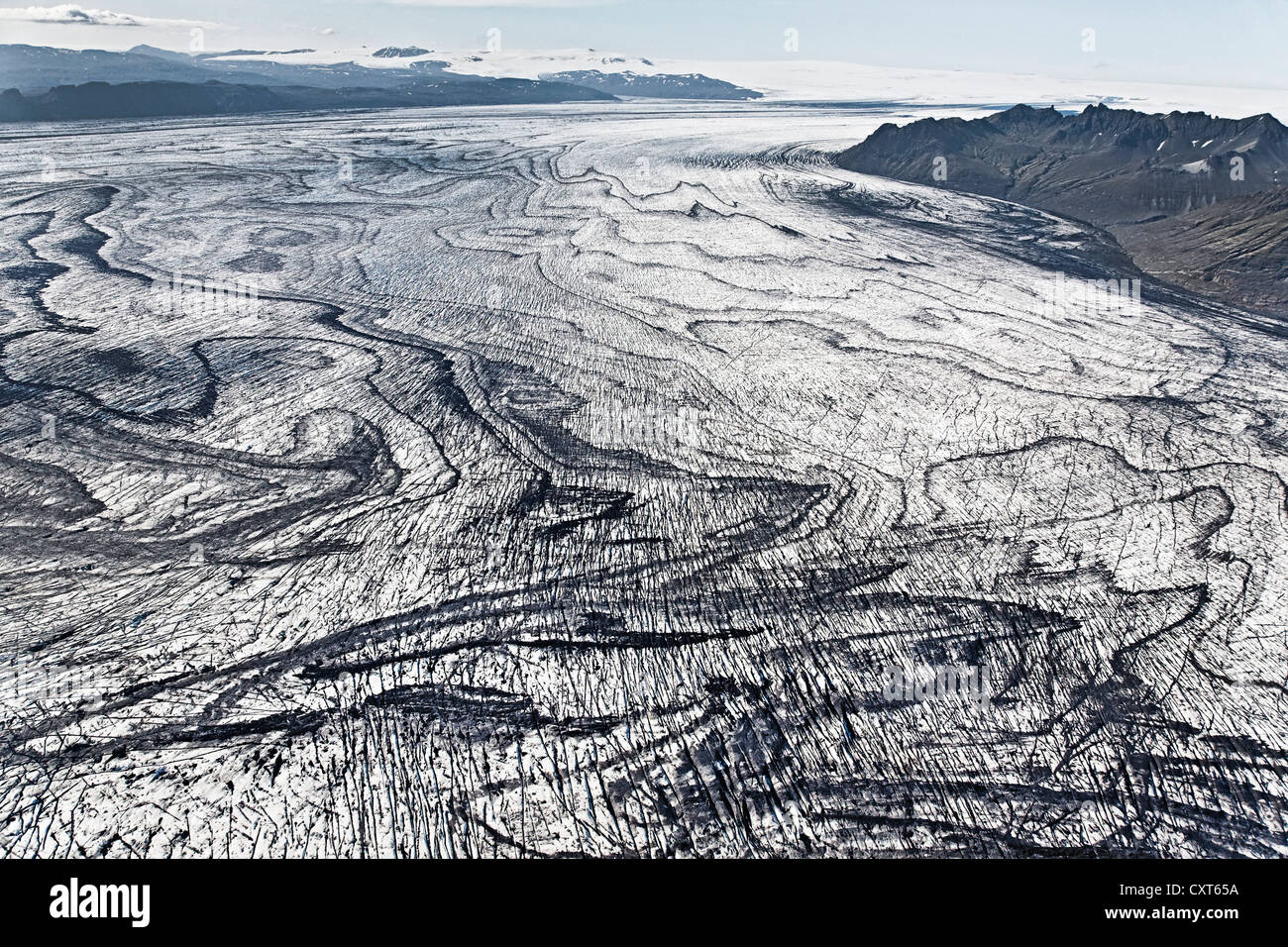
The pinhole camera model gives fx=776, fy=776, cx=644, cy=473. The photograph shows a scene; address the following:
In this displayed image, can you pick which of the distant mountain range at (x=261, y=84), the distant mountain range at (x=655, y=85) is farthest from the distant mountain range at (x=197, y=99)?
the distant mountain range at (x=655, y=85)

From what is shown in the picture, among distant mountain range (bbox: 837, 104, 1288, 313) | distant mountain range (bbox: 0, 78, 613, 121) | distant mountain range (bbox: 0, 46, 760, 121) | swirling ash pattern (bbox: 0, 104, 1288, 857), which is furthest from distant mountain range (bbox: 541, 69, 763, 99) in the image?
swirling ash pattern (bbox: 0, 104, 1288, 857)

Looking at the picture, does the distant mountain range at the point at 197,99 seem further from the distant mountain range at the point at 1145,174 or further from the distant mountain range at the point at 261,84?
the distant mountain range at the point at 1145,174

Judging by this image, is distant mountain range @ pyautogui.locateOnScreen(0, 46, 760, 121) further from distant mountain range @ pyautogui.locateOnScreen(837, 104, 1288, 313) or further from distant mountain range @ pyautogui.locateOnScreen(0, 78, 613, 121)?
distant mountain range @ pyautogui.locateOnScreen(837, 104, 1288, 313)

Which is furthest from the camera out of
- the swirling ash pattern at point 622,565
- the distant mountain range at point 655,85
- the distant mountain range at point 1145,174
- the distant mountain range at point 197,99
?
the distant mountain range at point 655,85

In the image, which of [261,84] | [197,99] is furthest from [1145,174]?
[261,84]

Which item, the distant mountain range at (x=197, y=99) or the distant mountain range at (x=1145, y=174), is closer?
the distant mountain range at (x=1145, y=174)
